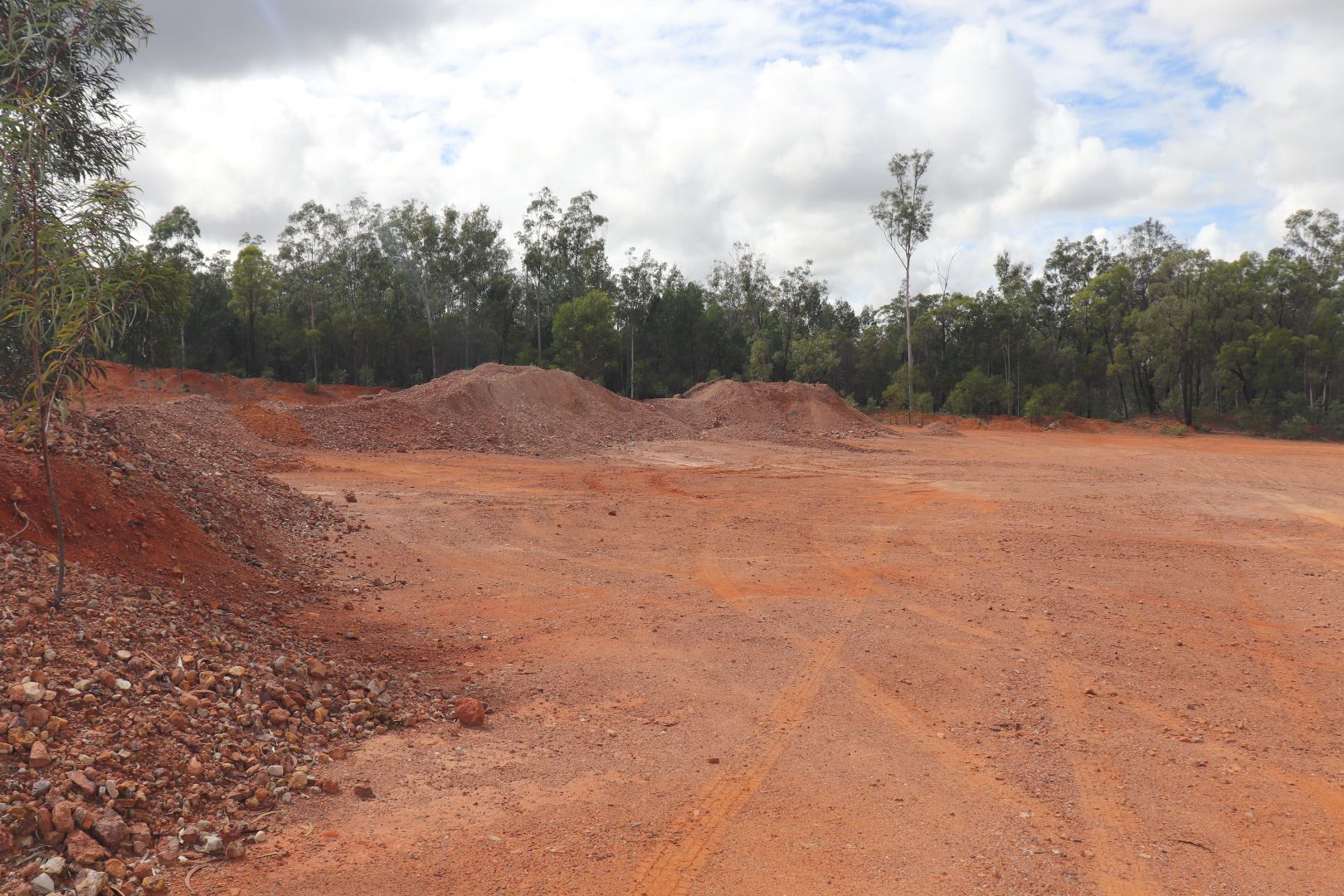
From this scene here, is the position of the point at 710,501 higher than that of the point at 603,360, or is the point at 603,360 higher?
the point at 603,360

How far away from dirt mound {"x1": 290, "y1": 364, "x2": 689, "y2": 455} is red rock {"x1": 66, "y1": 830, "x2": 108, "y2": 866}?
16454mm

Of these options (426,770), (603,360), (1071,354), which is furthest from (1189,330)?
(426,770)

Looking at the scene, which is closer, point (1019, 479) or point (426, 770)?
point (426, 770)

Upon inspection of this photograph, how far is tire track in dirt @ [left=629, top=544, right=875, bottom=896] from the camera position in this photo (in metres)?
3.46

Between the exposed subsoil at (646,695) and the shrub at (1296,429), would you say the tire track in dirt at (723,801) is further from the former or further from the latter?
the shrub at (1296,429)

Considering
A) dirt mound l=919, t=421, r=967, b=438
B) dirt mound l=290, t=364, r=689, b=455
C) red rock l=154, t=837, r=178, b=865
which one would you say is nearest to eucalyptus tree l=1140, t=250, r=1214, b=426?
dirt mound l=919, t=421, r=967, b=438

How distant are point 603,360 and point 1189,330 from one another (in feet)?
79.6

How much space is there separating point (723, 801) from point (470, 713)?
1.69 meters

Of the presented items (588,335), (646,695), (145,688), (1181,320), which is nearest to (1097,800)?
A: (646,695)

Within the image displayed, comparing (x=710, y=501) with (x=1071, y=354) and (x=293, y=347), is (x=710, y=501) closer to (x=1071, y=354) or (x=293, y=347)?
(x=1071, y=354)

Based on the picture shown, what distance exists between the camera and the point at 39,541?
18.4ft

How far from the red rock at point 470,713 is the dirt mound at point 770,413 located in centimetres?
1978

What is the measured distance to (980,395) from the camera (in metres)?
39.3

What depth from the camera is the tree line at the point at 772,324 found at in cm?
3216
